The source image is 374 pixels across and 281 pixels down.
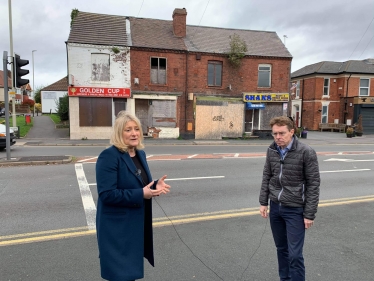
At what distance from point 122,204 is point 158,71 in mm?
19443

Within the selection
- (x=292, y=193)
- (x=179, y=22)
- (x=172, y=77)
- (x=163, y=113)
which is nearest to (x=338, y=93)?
(x=179, y=22)

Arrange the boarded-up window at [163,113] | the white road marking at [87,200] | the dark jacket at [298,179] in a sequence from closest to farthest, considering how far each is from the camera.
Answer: the dark jacket at [298,179], the white road marking at [87,200], the boarded-up window at [163,113]

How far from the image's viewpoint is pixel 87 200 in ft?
20.4

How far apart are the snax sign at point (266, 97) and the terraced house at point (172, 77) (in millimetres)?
77

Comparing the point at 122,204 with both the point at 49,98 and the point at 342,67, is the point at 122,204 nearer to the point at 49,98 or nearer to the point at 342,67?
the point at 342,67

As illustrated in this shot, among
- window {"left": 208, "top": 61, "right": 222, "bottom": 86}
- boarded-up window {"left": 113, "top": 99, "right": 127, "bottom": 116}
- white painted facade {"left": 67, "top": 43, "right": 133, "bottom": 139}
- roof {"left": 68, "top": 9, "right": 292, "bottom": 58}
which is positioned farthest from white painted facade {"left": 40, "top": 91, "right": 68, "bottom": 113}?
window {"left": 208, "top": 61, "right": 222, "bottom": 86}

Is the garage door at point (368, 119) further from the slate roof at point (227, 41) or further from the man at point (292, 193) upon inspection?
the man at point (292, 193)

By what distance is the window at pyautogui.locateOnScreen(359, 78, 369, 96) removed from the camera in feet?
103

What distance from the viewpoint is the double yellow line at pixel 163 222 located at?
14.1 feet

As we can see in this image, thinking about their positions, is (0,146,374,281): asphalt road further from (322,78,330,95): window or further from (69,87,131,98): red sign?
(322,78,330,95): window

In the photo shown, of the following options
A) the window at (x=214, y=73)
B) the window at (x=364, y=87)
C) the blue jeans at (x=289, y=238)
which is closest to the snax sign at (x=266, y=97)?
the window at (x=214, y=73)

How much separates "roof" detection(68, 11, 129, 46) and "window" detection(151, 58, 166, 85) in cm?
230

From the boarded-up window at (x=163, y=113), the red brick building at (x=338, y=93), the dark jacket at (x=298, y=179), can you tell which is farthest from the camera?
the red brick building at (x=338, y=93)

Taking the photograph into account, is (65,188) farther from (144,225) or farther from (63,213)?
(144,225)
